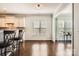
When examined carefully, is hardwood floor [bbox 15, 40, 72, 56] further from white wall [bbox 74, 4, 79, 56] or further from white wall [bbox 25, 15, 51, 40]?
white wall [bbox 74, 4, 79, 56]

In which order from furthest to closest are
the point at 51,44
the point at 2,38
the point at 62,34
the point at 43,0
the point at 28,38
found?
the point at 2,38 < the point at 62,34 < the point at 51,44 < the point at 28,38 < the point at 43,0

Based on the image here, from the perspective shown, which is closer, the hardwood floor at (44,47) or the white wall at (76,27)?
the white wall at (76,27)

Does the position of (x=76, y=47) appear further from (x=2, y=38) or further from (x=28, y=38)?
(x=2, y=38)

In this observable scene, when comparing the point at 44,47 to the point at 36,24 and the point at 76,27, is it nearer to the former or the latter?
the point at 36,24

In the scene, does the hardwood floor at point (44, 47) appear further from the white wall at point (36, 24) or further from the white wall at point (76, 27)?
the white wall at point (76, 27)

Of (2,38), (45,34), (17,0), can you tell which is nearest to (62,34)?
(45,34)

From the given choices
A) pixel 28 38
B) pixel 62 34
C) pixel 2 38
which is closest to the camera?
pixel 28 38

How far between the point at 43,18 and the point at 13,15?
549 mm

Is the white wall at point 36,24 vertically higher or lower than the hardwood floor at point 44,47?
higher

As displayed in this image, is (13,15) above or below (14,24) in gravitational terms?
above

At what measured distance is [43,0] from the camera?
1727mm

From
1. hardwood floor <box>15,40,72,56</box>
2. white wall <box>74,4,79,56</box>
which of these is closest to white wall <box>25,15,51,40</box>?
hardwood floor <box>15,40,72,56</box>

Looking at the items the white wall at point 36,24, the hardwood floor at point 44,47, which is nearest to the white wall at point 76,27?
the hardwood floor at point 44,47

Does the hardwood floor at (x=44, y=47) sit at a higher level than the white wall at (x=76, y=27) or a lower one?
lower
